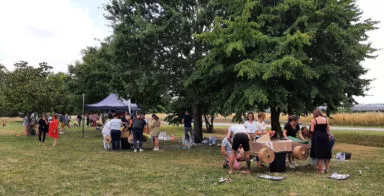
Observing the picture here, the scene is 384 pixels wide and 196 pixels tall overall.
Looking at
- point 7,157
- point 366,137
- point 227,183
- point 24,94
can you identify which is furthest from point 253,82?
point 24,94

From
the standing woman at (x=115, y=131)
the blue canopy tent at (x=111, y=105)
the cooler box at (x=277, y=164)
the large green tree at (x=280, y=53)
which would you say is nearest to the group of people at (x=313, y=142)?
the cooler box at (x=277, y=164)

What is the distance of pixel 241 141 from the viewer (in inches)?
342

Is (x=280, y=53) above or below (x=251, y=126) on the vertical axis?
above

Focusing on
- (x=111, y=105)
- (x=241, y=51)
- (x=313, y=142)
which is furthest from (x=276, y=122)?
(x=111, y=105)

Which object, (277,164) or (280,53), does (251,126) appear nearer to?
(277,164)

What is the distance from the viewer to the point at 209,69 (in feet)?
46.5

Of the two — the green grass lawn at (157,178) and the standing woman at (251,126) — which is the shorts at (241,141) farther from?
the standing woman at (251,126)

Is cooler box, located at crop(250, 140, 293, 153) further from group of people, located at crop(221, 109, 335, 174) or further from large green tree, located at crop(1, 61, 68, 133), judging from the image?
large green tree, located at crop(1, 61, 68, 133)

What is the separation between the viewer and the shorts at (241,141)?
8688mm

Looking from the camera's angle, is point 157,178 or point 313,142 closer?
point 157,178

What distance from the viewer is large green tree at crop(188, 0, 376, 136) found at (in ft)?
40.4

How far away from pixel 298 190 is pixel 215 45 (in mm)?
7517

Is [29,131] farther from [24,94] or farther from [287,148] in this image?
[287,148]

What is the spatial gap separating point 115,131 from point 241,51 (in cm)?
611
